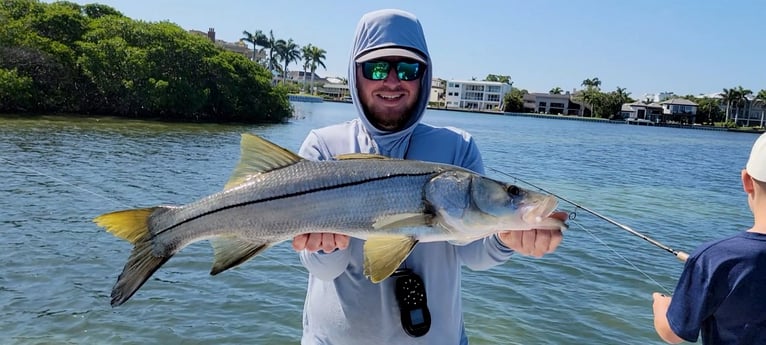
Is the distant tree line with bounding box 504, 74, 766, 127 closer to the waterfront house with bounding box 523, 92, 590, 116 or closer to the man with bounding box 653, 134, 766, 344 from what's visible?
the waterfront house with bounding box 523, 92, 590, 116

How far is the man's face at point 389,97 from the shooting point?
9.70 feet

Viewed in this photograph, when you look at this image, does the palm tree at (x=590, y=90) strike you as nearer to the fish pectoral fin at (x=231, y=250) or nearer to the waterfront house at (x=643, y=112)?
the waterfront house at (x=643, y=112)

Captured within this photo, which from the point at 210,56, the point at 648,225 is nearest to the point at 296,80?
the point at 210,56

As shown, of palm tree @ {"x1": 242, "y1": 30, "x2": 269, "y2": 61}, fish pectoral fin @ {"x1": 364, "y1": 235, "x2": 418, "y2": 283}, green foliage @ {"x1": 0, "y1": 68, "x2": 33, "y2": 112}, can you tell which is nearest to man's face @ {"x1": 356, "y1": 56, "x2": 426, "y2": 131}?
fish pectoral fin @ {"x1": 364, "y1": 235, "x2": 418, "y2": 283}

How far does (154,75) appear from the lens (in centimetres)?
4800

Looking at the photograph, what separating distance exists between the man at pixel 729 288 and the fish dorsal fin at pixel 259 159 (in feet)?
6.37

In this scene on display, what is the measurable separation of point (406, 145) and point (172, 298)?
6.64 meters

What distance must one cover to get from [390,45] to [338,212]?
Answer: 3.08 feet

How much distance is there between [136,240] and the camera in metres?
2.62

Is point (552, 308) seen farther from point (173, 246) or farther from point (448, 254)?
point (173, 246)

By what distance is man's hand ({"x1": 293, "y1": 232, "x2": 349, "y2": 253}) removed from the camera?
2559mm

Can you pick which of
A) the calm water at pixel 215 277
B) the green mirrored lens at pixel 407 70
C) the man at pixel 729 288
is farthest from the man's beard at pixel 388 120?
the calm water at pixel 215 277

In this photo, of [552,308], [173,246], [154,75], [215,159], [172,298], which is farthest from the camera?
[154,75]

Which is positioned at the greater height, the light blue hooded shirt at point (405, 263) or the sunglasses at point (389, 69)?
the sunglasses at point (389, 69)
